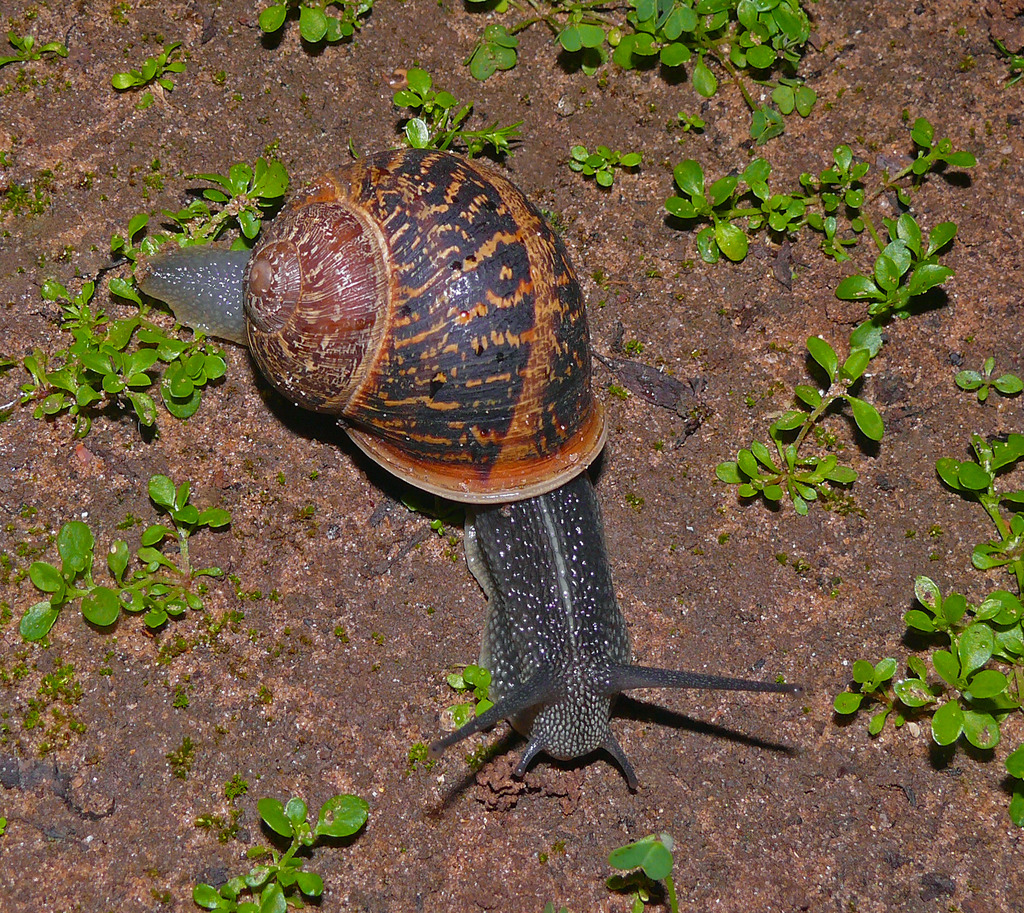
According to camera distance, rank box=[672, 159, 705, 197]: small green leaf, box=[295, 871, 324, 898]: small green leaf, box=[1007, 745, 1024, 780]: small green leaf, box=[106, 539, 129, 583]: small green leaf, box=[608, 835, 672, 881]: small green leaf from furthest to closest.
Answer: box=[672, 159, 705, 197]: small green leaf → box=[106, 539, 129, 583]: small green leaf → box=[1007, 745, 1024, 780]: small green leaf → box=[295, 871, 324, 898]: small green leaf → box=[608, 835, 672, 881]: small green leaf

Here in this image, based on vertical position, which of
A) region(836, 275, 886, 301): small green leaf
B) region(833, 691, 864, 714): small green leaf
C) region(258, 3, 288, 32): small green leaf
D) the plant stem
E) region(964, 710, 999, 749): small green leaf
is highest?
region(258, 3, 288, 32): small green leaf

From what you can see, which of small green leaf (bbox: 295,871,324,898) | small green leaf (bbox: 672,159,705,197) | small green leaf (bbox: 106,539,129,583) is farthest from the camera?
small green leaf (bbox: 672,159,705,197)

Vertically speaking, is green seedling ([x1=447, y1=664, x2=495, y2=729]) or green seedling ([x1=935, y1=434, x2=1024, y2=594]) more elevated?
green seedling ([x1=935, y1=434, x2=1024, y2=594])

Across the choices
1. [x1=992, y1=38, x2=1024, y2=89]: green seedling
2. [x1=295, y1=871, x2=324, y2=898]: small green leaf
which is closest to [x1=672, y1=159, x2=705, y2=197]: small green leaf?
[x1=992, y1=38, x2=1024, y2=89]: green seedling

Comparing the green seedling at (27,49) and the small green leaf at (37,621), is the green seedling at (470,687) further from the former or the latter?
the green seedling at (27,49)

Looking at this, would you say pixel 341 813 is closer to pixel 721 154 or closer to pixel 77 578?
pixel 77 578

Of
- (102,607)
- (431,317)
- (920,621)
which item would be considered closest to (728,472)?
(920,621)

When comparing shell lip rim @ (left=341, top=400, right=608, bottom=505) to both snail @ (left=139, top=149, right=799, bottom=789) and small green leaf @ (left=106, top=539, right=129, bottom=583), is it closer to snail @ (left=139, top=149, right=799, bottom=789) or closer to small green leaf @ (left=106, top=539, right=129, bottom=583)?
snail @ (left=139, top=149, right=799, bottom=789)
